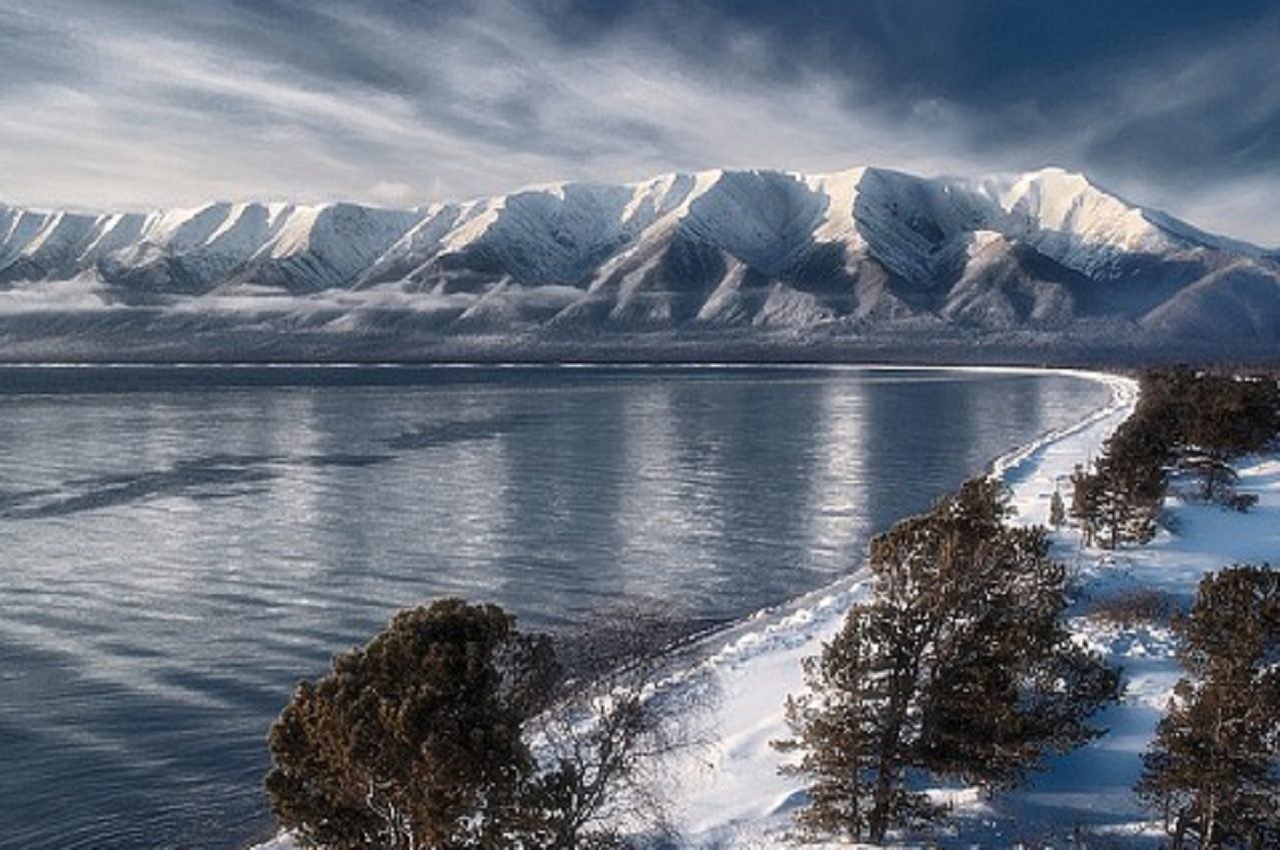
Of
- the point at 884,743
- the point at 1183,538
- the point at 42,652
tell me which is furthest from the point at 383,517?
the point at 884,743

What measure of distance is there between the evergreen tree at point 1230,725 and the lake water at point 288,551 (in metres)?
25.6

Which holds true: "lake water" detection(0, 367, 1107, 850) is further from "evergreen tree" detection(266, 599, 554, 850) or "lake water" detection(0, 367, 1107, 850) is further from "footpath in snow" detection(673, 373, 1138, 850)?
"evergreen tree" detection(266, 599, 554, 850)

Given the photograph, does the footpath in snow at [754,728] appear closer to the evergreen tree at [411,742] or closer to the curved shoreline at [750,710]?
the curved shoreline at [750,710]

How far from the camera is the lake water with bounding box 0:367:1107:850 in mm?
35844

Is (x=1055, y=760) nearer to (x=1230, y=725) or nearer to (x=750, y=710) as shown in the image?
(x=1230, y=725)

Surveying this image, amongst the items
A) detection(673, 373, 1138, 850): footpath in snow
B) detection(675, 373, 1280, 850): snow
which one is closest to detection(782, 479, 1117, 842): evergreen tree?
detection(675, 373, 1280, 850): snow

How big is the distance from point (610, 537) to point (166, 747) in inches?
1541

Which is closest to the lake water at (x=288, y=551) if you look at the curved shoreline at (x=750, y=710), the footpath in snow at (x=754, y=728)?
the curved shoreline at (x=750, y=710)

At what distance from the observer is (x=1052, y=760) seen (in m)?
32.6

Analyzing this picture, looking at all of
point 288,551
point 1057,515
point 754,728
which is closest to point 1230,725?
point 754,728

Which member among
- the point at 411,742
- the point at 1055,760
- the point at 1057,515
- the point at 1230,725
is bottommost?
the point at 1055,760

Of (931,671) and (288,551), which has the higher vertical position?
(931,671)

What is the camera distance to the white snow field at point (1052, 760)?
2839cm

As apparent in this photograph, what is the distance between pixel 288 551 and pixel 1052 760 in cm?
5062
